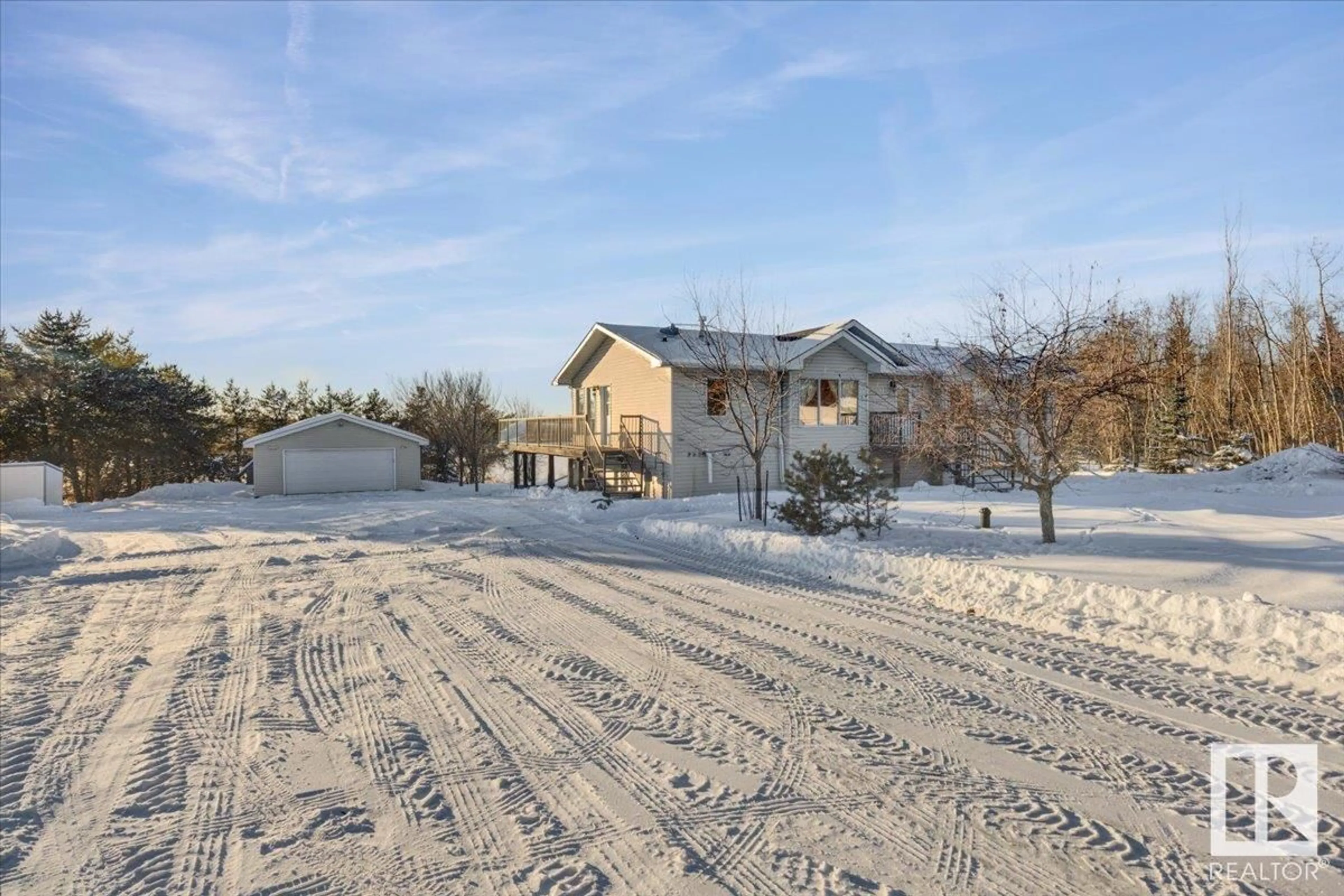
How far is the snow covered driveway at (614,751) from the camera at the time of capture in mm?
3318

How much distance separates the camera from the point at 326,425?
92.0 ft

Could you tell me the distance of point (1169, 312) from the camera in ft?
107

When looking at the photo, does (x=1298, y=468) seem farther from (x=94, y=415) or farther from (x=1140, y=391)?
(x=94, y=415)

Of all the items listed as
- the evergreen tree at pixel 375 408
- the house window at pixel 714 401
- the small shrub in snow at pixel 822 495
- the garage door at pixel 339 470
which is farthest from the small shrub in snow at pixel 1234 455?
the evergreen tree at pixel 375 408

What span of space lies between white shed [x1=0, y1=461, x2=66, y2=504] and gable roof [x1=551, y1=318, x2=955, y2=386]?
56.3ft

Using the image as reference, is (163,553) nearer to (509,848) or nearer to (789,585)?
(789,585)

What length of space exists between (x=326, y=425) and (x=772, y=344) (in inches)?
660

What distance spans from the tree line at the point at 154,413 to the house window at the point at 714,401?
1274 cm

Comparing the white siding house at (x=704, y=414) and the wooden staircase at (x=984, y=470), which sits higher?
the white siding house at (x=704, y=414)

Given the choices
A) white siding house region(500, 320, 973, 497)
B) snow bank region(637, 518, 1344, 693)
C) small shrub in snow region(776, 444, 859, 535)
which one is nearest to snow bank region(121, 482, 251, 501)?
white siding house region(500, 320, 973, 497)

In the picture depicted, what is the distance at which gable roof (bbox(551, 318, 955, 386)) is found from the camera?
21.4m

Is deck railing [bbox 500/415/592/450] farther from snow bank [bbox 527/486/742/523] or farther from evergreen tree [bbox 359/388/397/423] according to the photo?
evergreen tree [bbox 359/388/397/423]

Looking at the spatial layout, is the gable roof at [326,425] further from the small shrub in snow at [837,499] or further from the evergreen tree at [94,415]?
the small shrub in snow at [837,499]

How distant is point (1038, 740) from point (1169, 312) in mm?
34849
